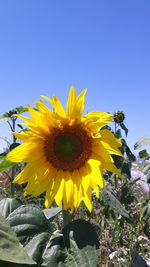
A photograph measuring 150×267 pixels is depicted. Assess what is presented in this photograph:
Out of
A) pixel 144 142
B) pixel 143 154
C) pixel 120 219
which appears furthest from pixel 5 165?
pixel 120 219

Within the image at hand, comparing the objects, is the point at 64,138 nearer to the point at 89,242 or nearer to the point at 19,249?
the point at 89,242

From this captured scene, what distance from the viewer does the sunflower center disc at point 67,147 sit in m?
1.34

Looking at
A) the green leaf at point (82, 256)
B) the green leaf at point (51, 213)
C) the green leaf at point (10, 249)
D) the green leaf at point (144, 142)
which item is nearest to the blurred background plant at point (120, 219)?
the green leaf at point (144, 142)

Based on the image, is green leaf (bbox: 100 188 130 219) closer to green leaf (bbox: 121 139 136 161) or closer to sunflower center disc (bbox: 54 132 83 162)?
sunflower center disc (bbox: 54 132 83 162)

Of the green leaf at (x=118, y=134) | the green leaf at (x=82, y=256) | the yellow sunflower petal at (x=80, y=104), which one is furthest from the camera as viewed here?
the green leaf at (x=118, y=134)

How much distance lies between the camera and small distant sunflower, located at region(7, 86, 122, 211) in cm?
116

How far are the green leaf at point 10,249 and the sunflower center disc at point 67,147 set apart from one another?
0.77 metres

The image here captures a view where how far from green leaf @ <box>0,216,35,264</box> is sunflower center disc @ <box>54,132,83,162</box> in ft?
2.54

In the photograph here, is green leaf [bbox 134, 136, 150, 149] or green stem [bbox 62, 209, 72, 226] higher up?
green leaf [bbox 134, 136, 150, 149]

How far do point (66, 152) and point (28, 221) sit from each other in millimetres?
394

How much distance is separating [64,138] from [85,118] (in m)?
0.22

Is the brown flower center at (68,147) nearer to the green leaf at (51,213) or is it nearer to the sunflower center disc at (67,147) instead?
the sunflower center disc at (67,147)

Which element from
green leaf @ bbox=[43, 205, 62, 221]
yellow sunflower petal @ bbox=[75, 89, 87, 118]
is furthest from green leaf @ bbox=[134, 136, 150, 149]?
green leaf @ bbox=[43, 205, 62, 221]

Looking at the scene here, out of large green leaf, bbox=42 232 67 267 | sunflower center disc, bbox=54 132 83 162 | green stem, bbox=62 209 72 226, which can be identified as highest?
sunflower center disc, bbox=54 132 83 162
